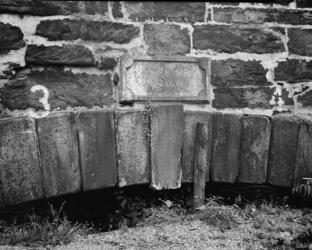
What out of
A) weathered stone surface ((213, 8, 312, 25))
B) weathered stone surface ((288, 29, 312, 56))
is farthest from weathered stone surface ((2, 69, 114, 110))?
weathered stone surface ((288, 29, 312, 56))

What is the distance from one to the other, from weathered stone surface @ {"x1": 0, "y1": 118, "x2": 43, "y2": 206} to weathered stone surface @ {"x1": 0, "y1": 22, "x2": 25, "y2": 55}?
1.47 ft

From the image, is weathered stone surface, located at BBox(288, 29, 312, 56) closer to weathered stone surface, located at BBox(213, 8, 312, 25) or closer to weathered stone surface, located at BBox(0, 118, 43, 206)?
weathered stone surface, located at BBox(213, 8, 312, 25)

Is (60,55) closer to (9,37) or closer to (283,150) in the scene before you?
(9,37)

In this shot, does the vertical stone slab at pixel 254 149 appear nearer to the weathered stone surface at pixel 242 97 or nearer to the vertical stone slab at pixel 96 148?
the weathered stone surface at pixel 242 97

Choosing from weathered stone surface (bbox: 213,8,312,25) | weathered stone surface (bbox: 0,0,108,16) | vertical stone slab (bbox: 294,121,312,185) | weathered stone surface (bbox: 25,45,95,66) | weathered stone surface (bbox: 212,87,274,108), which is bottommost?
vertical stone slab (bbox: 294,121,312,185)

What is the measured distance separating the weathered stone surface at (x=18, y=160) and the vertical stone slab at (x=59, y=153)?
0.05 m

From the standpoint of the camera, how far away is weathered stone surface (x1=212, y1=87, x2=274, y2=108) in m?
2.87

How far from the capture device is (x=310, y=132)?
115 inches

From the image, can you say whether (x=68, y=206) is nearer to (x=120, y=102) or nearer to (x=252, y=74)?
(x=120, y=102)

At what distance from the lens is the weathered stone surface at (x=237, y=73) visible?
287cm

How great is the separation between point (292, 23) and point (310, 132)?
81 cm

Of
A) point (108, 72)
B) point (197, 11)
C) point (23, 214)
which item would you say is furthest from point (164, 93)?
point (23, 214)

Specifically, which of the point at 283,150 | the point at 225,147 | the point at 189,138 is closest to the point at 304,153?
the point at 283,150

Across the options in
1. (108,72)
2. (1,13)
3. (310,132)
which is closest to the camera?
(1,13)
